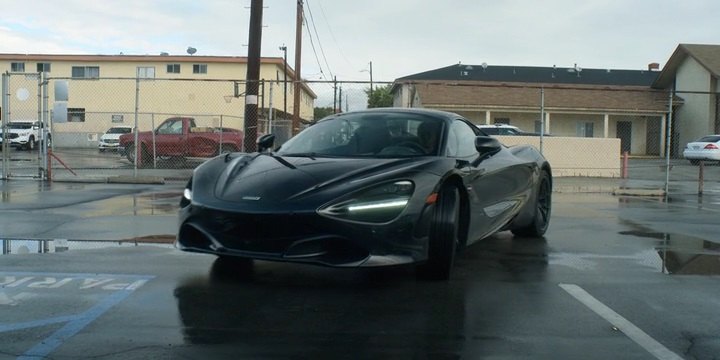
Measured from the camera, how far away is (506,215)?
7.05 meters

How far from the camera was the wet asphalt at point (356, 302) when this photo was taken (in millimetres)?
4082

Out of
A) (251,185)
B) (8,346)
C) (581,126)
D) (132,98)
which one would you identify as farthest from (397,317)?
(132,98)

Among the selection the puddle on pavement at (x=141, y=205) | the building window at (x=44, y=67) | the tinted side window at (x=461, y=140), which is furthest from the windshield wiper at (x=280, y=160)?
the building window at (x=44, y=67)

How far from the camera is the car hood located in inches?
201

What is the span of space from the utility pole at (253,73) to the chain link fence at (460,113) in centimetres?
163

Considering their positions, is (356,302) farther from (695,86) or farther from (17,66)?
(17,66)

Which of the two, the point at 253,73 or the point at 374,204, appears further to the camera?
the point at 253,73

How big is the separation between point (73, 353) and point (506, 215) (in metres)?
4.37

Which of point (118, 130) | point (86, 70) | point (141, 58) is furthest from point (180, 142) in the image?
point (86, 70)

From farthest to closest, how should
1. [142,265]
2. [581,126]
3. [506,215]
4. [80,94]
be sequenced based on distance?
1. [80,94]
2. [581,126]
3. [506,215]
4. [142,265]

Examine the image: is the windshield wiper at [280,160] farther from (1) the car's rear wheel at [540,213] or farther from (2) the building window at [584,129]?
(2) the building window at [584,129]

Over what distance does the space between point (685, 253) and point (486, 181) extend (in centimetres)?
247

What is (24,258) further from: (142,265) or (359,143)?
(359,143)

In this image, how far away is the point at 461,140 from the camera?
6.56m
